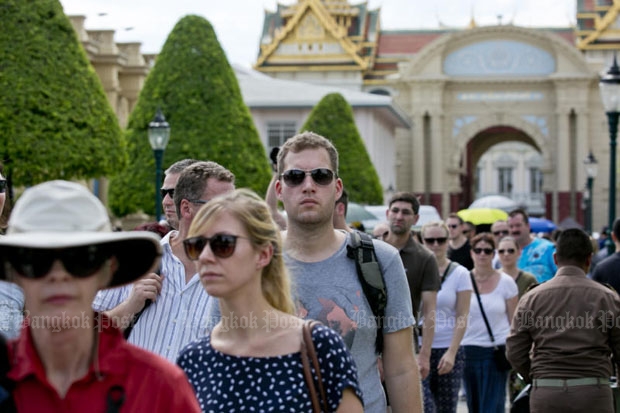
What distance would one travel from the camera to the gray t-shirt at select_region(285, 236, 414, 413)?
5.02 m

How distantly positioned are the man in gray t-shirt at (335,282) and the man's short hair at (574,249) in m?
2.80

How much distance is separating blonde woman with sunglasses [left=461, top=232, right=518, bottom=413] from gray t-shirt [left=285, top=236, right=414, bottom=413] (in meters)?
5.32

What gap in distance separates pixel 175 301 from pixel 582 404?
325 centimetres

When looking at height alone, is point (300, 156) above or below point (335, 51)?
below

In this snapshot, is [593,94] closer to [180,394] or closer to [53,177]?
[53,177]

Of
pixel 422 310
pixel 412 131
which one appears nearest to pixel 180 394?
pixel 422 310

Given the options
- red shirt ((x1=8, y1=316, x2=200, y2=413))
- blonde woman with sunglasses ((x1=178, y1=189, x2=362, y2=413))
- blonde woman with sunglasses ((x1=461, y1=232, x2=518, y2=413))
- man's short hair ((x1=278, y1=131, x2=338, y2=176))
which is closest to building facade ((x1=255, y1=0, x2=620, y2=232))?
blonde woman with sunglasses ((x1=461, y1=232, x2=518, y2=413))

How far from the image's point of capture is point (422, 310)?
916cm

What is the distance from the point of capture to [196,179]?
556cm

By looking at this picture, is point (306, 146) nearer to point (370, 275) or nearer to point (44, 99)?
point (370, 275)

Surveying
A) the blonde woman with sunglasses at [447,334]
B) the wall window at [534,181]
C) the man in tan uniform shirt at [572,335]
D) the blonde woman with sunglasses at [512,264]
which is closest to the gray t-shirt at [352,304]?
the man in tan uniform shirt at [572,335]

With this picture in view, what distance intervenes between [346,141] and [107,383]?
37.9m

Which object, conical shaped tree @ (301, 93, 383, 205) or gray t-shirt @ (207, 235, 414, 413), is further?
Answer: conical shaped tree @ (301, 93, 383, 205)

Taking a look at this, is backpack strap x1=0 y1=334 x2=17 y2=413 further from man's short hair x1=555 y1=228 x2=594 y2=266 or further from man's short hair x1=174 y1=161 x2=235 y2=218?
man's short hair x1=555 y1=228 x2=594 y2=266
